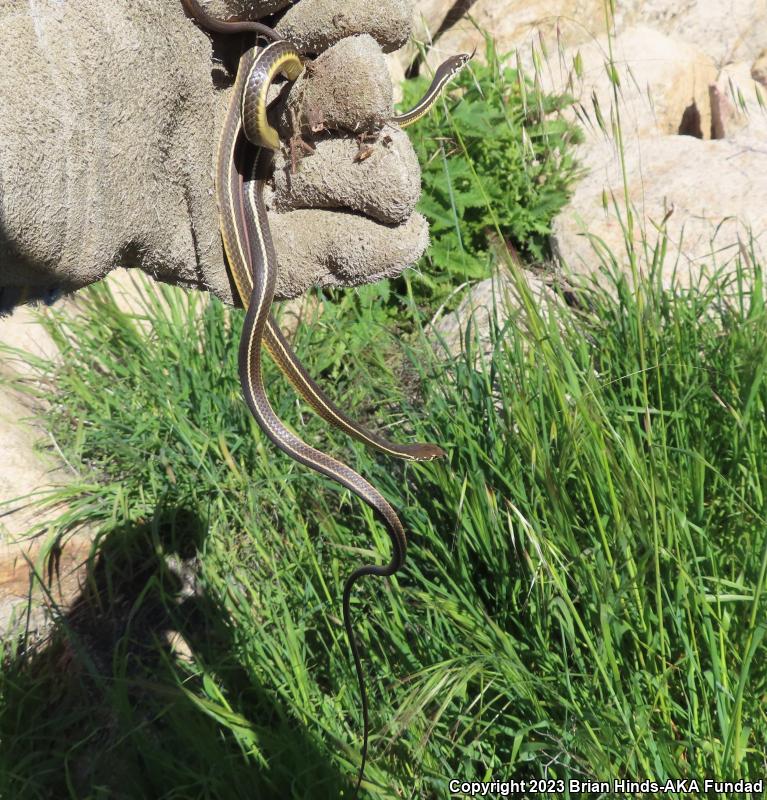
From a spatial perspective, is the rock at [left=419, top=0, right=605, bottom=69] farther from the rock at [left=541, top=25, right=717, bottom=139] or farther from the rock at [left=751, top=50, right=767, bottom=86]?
the rock at [left=751, top=50, right=767, bottom=86]

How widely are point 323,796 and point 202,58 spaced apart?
146 cm

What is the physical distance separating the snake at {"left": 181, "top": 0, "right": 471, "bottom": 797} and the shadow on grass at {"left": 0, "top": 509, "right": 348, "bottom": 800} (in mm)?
568

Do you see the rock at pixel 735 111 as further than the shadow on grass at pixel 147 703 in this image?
Yes

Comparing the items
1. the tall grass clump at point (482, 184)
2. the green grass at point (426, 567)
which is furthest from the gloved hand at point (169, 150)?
the tall grass clump at point (482, 184)

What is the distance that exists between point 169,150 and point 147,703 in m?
1.56

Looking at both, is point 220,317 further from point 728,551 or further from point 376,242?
point 728,551

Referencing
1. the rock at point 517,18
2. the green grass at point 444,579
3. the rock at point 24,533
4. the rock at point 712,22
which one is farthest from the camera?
the rock at point 712,22

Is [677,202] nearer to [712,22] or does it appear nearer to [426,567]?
[426,567]

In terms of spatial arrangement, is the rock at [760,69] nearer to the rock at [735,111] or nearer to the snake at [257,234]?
the rock at [735,111]

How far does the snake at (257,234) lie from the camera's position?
118 centimetres

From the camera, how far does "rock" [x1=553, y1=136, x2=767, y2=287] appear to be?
2.79m

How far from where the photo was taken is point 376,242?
1.30 meters

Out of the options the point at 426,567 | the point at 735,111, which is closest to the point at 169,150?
the point at 426,567

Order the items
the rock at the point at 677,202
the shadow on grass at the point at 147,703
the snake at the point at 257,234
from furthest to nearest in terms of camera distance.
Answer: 1. the rock at the point at 677,202
2. the shadow on grass at the point at 147,703
3. the snake at the point at 257,234
